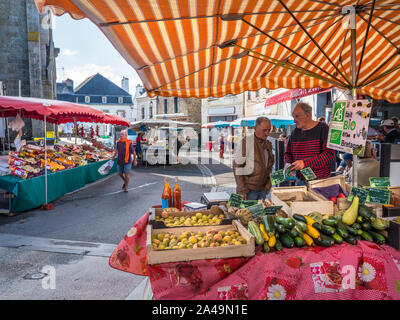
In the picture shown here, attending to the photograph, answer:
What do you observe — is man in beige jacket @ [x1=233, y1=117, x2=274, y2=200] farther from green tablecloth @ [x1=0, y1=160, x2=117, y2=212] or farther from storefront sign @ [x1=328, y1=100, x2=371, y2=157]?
green tablecloth @ [x1=0, y1=160, x2=117, y2=212]

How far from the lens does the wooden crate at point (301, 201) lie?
2.80 meters

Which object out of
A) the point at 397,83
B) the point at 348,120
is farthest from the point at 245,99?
the point at 348,120

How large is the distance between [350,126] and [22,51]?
1820 cm

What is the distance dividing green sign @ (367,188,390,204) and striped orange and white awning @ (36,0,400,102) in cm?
112

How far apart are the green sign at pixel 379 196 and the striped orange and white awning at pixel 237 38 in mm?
1116

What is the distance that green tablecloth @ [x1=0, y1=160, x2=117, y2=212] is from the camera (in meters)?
6.88

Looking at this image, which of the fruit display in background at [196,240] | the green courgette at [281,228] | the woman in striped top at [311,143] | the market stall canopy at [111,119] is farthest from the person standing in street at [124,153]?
the green courgette at [281,228]

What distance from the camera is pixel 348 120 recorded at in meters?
3.15

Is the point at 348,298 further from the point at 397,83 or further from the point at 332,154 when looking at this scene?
the point at 397,83

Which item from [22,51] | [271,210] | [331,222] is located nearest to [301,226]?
[331,222]

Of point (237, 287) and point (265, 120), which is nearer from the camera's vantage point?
point (237, 287)

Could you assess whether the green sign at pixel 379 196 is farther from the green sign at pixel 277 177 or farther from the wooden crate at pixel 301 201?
the green sign at pixel 277 177

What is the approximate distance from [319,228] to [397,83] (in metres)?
4.05

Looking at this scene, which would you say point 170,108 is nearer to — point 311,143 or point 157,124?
point 157,124
